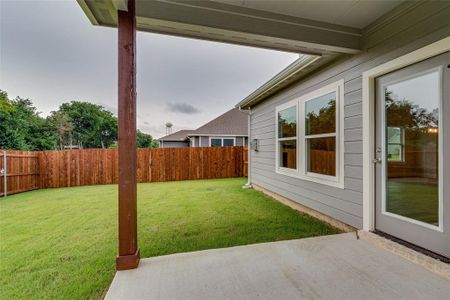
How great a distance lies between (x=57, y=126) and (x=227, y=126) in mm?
19595

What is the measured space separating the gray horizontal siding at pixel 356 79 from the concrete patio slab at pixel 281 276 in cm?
88

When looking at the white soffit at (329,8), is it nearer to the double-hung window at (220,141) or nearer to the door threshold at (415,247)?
the door threshold at (415,247)

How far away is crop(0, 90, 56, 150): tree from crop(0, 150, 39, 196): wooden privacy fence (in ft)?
20.8

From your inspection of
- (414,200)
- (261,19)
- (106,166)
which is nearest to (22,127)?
(106,166)

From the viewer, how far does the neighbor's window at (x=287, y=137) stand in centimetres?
466

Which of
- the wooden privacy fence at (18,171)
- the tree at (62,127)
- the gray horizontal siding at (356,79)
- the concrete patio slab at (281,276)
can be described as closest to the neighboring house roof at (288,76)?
the gray horizontal siding at (356,79)

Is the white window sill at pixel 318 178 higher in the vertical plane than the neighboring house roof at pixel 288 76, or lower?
lower

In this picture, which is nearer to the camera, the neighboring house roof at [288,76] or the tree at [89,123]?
the neighboring house roof at [288,76]

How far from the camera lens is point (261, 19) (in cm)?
253

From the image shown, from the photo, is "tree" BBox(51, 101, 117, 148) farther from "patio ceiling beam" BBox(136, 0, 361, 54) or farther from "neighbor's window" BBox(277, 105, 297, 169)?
"patio ceiling beam" BBox(136, 0, 361, 54)

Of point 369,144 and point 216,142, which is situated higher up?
point 216,142

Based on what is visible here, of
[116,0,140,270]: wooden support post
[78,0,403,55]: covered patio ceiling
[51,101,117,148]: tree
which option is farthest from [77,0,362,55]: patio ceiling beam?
[51,101,117,148]: tree

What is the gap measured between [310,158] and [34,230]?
478 cm

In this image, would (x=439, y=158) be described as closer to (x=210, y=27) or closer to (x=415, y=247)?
(x=415, y=247)
